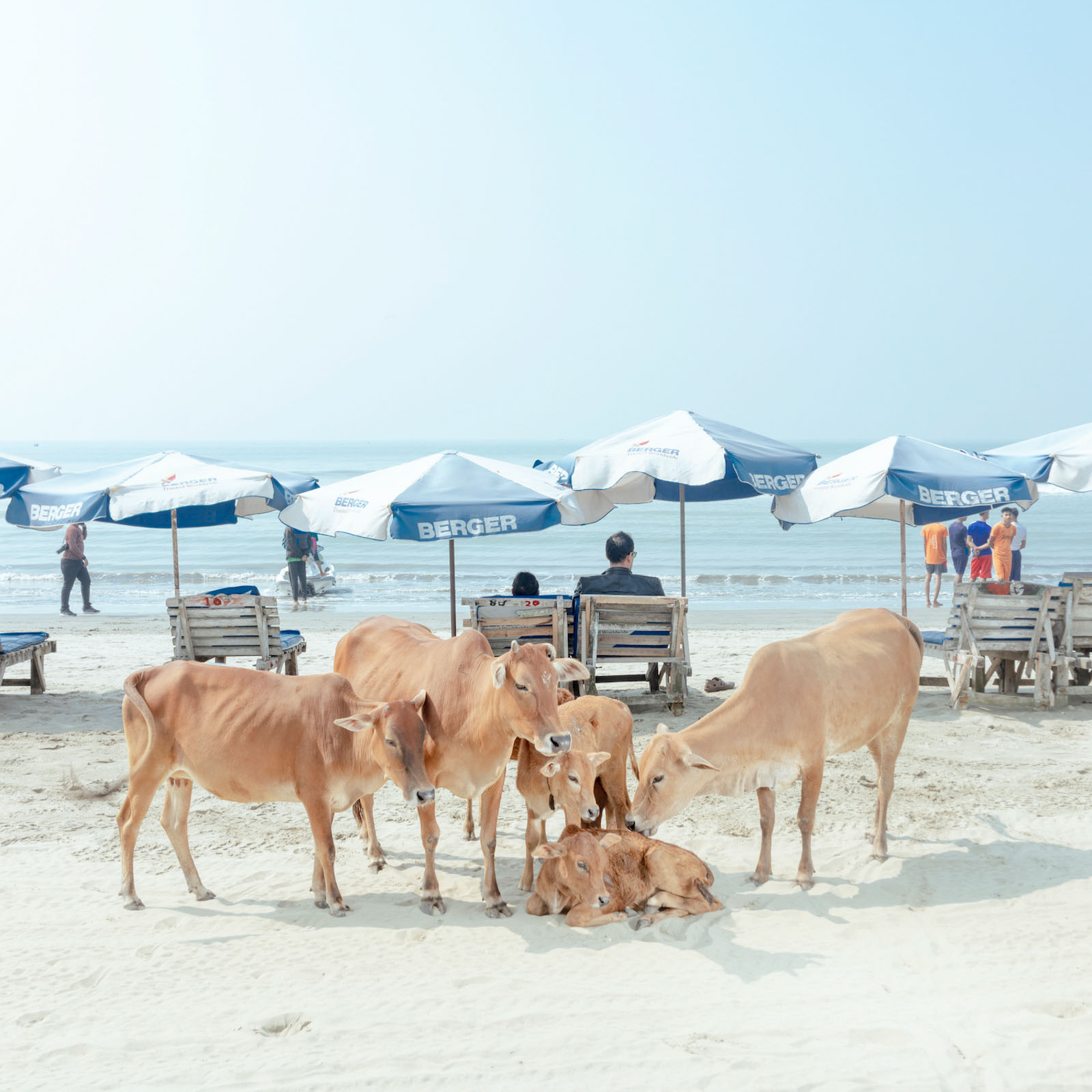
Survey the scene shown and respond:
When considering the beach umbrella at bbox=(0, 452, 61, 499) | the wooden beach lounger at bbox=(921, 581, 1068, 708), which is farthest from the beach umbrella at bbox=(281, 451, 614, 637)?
the wooden beach lounger at bbox=(921, 581, 1068, 708)

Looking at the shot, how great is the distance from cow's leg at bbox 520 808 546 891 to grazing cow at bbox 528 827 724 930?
0.33 m

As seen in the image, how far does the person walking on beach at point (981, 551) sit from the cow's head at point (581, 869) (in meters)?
10.7

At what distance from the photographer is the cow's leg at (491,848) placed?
17.0 feet

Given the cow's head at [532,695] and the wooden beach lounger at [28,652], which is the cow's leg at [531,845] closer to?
the cow's head at [532,695]

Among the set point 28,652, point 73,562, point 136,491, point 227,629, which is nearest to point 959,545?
point 227,629

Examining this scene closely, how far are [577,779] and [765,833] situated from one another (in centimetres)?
114

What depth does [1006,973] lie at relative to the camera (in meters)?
4.45

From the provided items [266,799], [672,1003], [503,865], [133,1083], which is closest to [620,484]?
[503,865]

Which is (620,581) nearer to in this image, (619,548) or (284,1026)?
(619,548)

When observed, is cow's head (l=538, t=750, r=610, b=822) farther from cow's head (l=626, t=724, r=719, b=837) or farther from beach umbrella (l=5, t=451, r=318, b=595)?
beach umbrella (l=5, t=451, r=318, b=595)

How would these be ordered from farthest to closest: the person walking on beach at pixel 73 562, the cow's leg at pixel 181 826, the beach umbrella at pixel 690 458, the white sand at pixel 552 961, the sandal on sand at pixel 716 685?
the person walking on beach at pixel 73 562, the sandal on sand at pixel 716 685, the beach umbrella at pixel 690 458, the cow's leg at pixel 181 826, the white sand at pixel 552 961

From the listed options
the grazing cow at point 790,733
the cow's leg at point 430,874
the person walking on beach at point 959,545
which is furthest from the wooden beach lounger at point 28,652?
the person walking on beach at point 959,545

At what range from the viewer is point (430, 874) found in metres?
5.30

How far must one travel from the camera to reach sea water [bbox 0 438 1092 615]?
23328 mm
